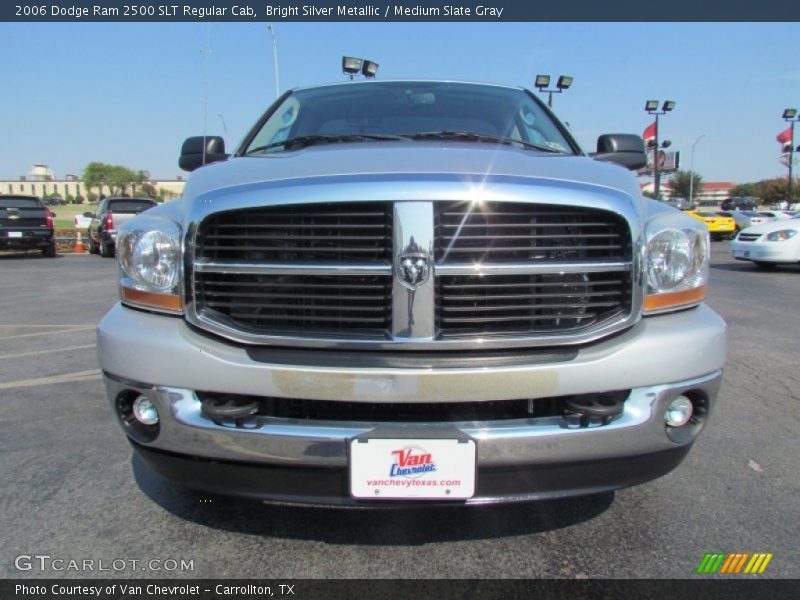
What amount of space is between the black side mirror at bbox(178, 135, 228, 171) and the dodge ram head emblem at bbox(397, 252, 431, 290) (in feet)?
6.40

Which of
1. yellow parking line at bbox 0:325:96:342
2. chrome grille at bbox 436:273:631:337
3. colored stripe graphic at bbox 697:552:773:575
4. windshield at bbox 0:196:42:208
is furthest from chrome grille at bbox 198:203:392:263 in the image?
windshield at bbox 0:196:42:208

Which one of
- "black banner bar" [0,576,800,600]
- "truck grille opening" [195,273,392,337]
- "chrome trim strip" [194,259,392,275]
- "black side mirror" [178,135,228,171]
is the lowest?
"black banner bar" [0,576,800,600]

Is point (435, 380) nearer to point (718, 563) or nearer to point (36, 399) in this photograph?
point (718, 563)

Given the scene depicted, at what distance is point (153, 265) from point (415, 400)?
3.40ft

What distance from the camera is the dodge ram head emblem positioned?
5.90 feet

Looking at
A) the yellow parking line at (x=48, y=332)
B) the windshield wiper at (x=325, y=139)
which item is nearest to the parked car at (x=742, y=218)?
the yellow parking line at (x=48, y=332)

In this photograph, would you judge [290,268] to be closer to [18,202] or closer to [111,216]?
[111,216]

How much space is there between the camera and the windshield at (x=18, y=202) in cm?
1585

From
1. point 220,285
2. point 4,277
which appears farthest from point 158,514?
point 4,277

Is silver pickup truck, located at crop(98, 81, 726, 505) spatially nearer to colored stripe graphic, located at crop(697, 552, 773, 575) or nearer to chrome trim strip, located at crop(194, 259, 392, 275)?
chrome trim strip, located at crop(194, 259, 392, 275)

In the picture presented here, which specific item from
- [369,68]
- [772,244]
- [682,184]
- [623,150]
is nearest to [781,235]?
[772,244]

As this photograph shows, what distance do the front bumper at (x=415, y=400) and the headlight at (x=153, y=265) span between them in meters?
0.10

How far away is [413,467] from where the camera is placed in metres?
1.74

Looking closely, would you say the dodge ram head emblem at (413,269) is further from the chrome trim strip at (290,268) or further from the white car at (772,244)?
the white car at (772,244)
